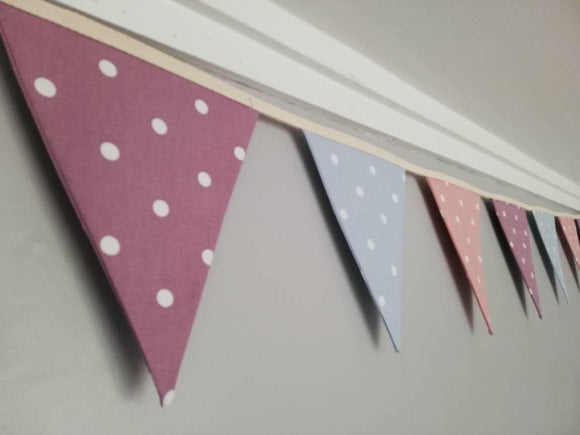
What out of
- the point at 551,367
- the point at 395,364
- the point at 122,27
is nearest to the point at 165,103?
the point at 122,27

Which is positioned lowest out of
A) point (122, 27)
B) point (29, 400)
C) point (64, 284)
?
point (29, 400)

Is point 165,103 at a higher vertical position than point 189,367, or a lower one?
higher

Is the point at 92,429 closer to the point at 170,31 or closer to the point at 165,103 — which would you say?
the point at 165,103

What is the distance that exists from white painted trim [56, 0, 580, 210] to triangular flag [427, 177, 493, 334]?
159 millimetres

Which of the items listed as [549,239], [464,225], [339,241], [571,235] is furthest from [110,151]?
[571,235]

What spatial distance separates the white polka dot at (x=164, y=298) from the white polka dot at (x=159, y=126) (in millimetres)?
183

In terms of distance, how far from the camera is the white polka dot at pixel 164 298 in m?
0.36

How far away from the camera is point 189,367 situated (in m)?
0.45

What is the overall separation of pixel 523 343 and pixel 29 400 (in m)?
1.36

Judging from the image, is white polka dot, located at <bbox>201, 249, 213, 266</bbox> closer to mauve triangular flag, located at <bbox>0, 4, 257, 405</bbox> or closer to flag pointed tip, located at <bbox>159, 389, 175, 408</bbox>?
mauve triangular flag, located at <bbox>0, 4, 257, 405</bbox>

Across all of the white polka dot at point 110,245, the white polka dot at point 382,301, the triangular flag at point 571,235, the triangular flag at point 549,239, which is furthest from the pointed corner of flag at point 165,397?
the triangular flag at point 571,235

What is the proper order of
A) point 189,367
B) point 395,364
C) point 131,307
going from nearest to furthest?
1. point 131,307
2. point 189,367
3. point 395,364

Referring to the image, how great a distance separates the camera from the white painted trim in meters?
0.53

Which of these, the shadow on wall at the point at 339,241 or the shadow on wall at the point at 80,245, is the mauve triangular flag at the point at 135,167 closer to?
the shadow on wall at the point at 80,245
